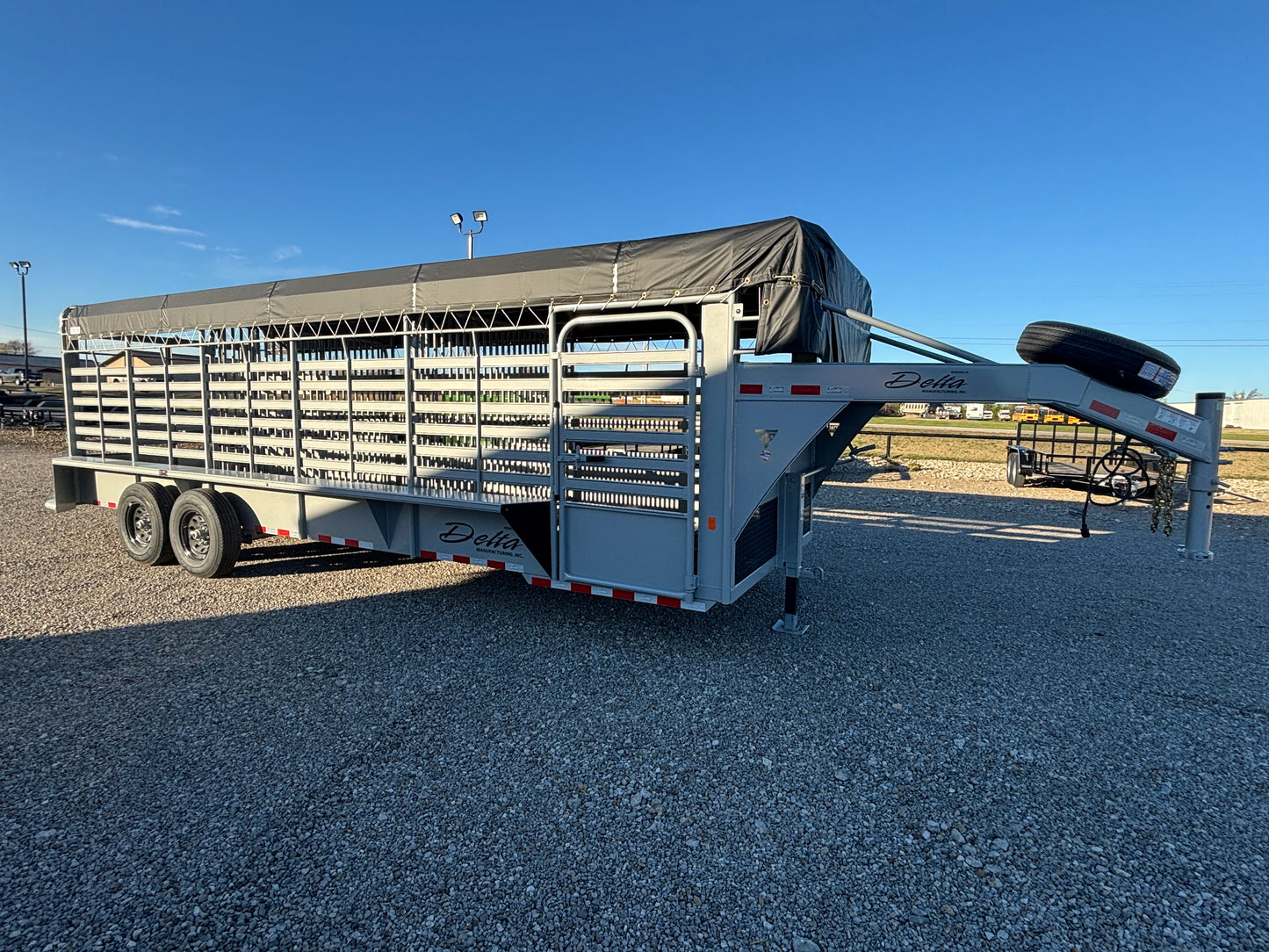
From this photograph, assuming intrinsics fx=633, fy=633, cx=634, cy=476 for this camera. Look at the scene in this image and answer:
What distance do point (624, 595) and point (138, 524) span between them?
5800 millimetres

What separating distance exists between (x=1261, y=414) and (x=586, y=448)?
2225 inches

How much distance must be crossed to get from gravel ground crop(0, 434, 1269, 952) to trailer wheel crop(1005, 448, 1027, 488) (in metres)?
7.03

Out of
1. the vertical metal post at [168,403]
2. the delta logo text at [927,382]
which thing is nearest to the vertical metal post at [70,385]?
the vertical metal post at [168,403]

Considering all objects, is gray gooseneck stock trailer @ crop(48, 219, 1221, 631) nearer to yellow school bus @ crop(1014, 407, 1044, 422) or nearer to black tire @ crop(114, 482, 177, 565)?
black tire @ crop(114, 482, 177, 565)

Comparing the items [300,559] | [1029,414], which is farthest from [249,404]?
[1029,414]

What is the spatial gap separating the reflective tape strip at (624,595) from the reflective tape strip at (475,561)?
0.12m

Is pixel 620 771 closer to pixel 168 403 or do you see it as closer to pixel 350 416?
pixel 350 416

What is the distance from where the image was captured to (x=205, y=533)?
6180 millimetres

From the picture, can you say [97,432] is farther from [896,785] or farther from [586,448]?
[896,785]

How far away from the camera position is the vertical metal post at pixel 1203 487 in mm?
3518

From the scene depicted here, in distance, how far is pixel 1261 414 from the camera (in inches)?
1658

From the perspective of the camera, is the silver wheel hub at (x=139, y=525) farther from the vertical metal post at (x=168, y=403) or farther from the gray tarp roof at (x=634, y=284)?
the gray tarp roof at (x=634, y=284)

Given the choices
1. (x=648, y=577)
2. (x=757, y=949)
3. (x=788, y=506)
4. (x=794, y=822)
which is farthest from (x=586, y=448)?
(x=757, y=949)

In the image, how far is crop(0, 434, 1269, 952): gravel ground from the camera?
7.62ft
